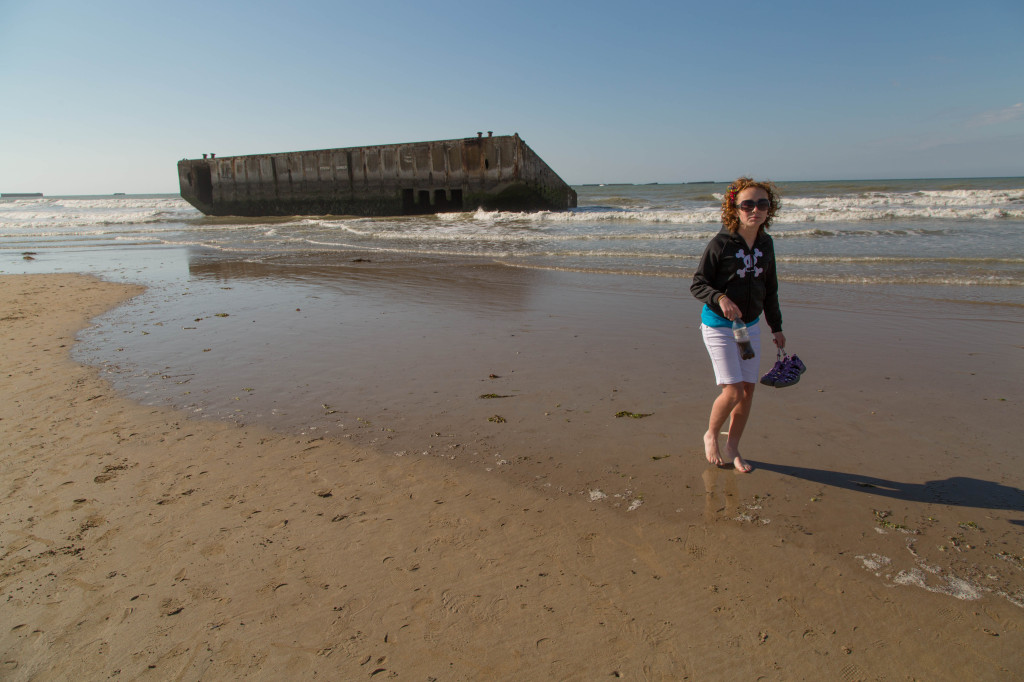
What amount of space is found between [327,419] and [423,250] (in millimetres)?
11874

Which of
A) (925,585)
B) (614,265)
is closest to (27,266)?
(614,265)

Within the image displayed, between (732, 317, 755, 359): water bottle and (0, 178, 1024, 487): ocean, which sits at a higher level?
(732, 317, 755, 359): water bottle

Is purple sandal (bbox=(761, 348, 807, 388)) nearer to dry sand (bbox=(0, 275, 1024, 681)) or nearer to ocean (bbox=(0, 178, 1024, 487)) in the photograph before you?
dry sand (bbox=(0, 275, 1024, 681))

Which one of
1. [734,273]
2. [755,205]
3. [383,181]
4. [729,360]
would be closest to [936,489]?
[729,360]

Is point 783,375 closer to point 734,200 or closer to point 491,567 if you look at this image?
point 734,200

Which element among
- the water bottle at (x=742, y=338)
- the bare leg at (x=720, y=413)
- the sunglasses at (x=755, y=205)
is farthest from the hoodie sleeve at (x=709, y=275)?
the bare leg at (x=720, y=413)

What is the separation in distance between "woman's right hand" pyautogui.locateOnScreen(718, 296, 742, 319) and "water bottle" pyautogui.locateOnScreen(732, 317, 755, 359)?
0.05 metres

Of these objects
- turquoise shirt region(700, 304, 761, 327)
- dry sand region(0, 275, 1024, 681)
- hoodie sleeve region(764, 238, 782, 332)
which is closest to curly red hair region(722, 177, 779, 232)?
hoodie sleeve region(764, 238, 782, 332)

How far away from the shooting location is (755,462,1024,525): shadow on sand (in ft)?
9.24

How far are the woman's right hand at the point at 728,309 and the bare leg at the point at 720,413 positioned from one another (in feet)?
1.41

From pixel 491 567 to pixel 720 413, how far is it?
1.60 meters

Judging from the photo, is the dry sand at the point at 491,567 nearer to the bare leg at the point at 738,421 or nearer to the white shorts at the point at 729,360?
the bare leg at the point at 738,421

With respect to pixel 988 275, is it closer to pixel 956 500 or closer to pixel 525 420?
pixel 956 500

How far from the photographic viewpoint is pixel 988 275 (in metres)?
9.13
